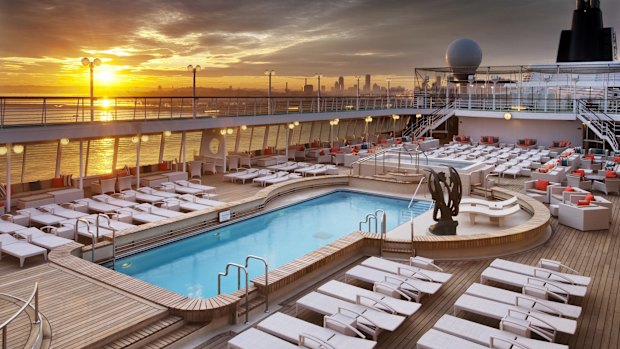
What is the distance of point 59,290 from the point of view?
549 centimetres

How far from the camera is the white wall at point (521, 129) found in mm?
21625

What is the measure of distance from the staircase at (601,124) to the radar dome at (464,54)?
1033 cm

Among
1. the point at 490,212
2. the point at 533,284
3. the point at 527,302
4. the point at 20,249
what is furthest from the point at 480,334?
the point at 20,249

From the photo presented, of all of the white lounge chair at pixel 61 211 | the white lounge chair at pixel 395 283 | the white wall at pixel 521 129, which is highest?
the white wall at pixel 521 129

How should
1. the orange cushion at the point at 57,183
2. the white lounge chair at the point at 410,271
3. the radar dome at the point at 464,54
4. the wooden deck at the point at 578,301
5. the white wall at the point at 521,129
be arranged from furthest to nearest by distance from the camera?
the radar dome at the point at 464,54, the white wall at the point at 521,129, the orange cushion at the point at 57,183, the white lounge chair at the point at 410,271, the wooden deck at the point at 578,301

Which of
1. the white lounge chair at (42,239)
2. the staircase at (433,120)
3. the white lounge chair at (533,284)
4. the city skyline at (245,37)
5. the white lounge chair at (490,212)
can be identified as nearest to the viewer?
the white lounge chair at (533,284)

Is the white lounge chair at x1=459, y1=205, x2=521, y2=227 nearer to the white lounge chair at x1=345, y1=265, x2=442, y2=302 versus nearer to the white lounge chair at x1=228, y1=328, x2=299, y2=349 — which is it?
the white lounge chair at x1=345, y1=265, x2=442, y2=302

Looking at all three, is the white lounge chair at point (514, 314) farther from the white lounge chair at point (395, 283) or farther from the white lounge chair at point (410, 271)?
the white lounge chair at point (410, 271)

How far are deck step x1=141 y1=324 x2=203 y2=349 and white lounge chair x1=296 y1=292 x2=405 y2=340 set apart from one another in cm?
110

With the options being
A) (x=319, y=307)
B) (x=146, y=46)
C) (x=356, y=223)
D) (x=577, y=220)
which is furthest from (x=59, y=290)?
(x=146, y=46)

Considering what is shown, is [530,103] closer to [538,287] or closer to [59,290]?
[538,287]

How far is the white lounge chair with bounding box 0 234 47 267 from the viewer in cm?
657

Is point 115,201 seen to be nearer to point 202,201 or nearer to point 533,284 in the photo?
point 202,201

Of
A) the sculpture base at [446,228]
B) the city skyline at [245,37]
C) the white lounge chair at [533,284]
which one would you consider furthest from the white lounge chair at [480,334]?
the city skyline at [245,37]
